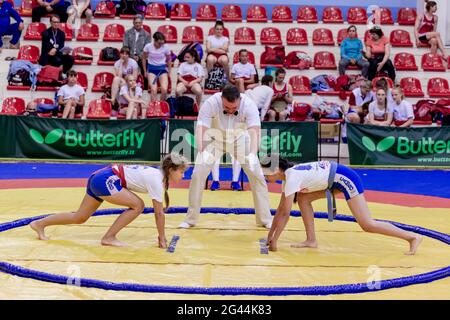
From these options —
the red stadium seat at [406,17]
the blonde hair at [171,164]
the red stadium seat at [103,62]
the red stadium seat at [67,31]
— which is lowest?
the blonde hair at [171,164]

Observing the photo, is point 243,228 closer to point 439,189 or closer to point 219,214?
point 219,214

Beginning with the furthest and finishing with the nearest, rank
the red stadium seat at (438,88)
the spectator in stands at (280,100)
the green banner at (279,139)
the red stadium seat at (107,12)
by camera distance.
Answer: the red stadium seat at (107,12), the red stadium seat at (438,88), the spectator in stands at (280,100), the green banner at (279,139)

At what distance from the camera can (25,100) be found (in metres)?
16.0

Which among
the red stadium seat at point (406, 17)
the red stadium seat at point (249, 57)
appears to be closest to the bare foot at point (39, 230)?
A: the red stadium seat at point (249, 57)

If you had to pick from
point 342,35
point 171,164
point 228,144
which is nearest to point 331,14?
point 342,35

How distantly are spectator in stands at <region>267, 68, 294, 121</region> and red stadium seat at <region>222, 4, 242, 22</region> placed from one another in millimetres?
4143

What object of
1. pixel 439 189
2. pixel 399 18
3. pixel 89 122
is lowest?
pixel 439 189

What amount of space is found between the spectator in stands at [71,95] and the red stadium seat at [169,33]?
3.26m

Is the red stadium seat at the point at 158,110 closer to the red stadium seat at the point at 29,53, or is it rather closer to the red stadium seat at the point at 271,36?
the red stadium seat at the point at 29,53

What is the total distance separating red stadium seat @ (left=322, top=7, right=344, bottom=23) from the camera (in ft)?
60.7

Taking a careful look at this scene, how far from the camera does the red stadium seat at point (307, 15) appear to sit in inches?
725

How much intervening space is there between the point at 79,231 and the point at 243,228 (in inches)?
72.3

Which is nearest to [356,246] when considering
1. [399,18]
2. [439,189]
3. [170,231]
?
[170,231]

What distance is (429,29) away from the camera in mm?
17766
